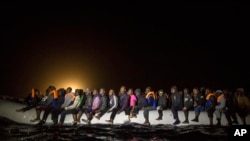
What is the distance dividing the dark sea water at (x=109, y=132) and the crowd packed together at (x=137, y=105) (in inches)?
22.8

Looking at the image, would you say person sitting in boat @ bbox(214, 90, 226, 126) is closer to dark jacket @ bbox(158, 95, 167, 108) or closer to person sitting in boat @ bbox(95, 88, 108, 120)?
dark jacket @ bbox(158, 95, 167, 108)

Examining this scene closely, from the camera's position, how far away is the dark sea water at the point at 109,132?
11.9 meters

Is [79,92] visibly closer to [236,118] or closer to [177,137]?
[177,137]

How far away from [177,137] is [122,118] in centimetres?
356

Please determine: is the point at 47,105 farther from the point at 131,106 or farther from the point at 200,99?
the point at 200,99

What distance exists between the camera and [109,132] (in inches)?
515

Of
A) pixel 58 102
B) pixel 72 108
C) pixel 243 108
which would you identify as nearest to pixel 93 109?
pixel 72 108

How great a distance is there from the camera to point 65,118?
14969mm

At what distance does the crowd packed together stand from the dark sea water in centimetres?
58

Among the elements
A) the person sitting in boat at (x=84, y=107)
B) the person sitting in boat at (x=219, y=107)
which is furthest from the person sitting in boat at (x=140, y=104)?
the person sitting in boat at (x=219, y=107)

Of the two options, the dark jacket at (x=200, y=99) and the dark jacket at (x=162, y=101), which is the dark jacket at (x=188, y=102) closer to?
the dark jacket at (x=200, y=99)

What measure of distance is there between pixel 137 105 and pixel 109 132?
272cm

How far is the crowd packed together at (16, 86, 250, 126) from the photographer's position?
14492mm

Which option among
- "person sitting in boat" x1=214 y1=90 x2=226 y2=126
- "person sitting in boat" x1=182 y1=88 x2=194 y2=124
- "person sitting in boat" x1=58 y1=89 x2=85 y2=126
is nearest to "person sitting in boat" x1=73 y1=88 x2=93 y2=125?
"person sitting in boat" x1=58 y1=89 x2=85 y2=126
